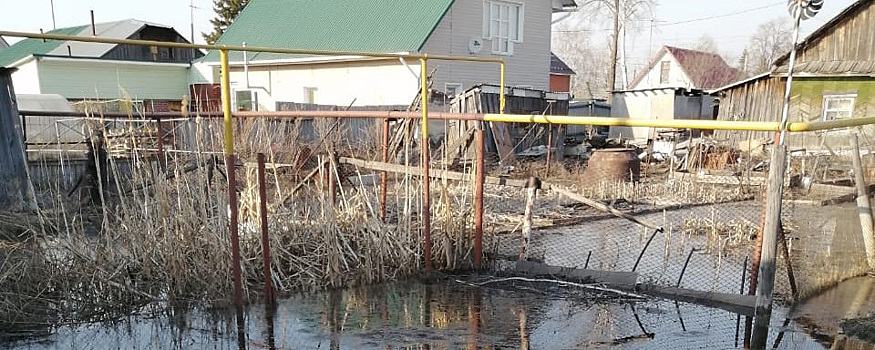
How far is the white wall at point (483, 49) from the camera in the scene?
21.3 m

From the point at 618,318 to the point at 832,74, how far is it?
16.0 meters

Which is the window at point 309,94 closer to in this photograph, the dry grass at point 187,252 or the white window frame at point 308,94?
the white window frame at point 308,94

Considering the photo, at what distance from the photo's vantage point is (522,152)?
1714cm

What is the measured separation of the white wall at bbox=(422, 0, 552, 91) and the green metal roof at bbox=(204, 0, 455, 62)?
2.49ft

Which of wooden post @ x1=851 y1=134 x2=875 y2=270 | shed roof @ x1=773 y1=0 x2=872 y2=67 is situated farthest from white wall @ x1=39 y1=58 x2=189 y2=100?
wooden post @ x1=851 y1=134 x2=875 y2=270

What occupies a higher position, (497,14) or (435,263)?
(497,14)

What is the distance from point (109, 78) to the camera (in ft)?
97.7

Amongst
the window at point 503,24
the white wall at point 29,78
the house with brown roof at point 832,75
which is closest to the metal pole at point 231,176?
the house with brown roof at point 832,75

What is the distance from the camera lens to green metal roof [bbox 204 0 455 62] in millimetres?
20891

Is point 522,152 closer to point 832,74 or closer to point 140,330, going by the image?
point 832,74

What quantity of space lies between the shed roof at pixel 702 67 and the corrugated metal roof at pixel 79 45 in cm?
4149

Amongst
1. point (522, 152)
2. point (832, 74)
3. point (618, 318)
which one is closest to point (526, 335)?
point (618, 318)

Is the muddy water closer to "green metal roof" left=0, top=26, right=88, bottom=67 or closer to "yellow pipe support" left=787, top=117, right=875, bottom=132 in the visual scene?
"yellow pipe support" left=787, top=117, right=875, bottom=132

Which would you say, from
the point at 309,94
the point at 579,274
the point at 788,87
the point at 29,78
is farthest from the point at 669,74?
the point at 788,87
